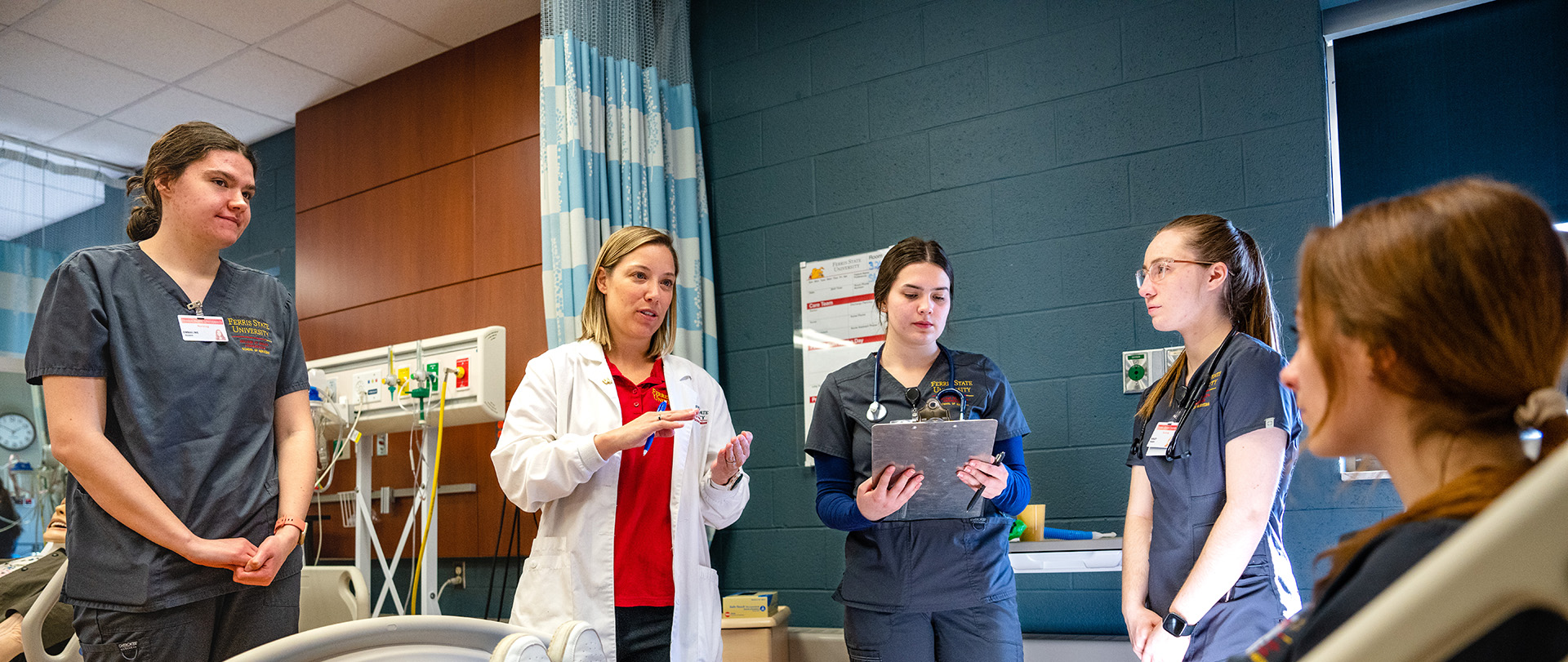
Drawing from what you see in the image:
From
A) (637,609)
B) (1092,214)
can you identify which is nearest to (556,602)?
(637,609)

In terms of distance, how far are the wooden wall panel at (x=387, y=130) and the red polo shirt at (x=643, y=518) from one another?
7.67 feet

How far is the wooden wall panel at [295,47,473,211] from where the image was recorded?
437cm

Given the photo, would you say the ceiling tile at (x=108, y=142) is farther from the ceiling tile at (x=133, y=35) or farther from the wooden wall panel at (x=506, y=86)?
the wooden wall panel at (x=506, y=86)

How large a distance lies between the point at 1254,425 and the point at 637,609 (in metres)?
1.24

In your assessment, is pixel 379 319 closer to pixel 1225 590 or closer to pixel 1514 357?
pixel 1225 590

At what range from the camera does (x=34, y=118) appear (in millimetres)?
4973

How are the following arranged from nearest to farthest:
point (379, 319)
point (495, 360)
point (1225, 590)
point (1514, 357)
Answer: point (1514, 357), point (1225, 590), point (495, 360), point (379, 319)

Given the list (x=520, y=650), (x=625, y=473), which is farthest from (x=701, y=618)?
(x=520, y=650)

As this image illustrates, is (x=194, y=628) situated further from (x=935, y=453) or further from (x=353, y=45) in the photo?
(x=353, y=45)

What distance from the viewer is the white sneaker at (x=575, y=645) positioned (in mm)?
1140

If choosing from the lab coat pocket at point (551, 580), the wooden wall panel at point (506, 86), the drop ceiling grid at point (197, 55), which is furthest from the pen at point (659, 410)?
the drop ceiling grid at point (197, 55)

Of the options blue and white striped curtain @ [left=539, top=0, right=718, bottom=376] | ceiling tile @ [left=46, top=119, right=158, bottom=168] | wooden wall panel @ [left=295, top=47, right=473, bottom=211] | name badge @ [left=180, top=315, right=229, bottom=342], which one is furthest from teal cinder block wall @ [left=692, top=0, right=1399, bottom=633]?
ceiling tile @ [left=46, top=119, right=158, bottom=168]

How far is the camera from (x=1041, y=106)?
10.6 feet

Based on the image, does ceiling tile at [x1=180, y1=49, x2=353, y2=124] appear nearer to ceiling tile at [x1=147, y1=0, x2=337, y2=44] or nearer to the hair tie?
ceiling tile at [x1=147, y1=0, x2=337, y2=44]
